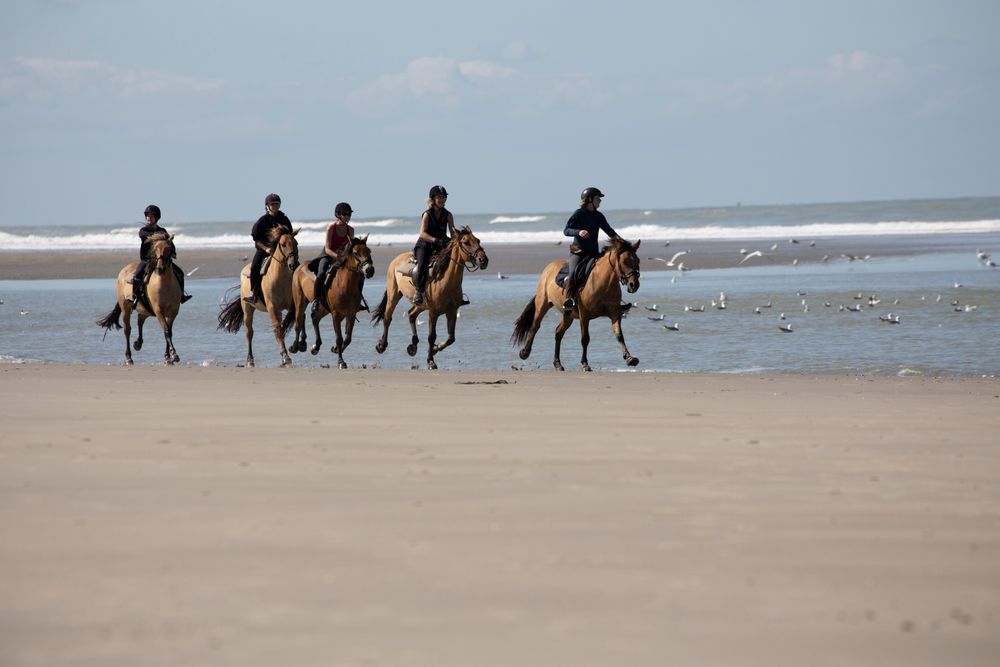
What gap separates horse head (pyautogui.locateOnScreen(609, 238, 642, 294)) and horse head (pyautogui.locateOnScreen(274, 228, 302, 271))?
13.2 ft

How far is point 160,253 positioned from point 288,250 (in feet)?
5.86

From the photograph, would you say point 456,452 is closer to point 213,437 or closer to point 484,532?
point 213,437

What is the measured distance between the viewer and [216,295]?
32.3m

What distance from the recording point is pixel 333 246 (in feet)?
57.1

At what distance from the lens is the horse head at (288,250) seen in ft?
56.4

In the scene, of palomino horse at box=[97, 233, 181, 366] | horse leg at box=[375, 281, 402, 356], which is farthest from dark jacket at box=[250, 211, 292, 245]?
horse leg at box=[375, 281, 402, 356]

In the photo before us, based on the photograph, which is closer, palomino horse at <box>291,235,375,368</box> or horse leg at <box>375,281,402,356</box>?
palomino horse at <box>291,235,375,368</box>

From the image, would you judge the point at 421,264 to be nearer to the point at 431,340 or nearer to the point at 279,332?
the point at 431,340

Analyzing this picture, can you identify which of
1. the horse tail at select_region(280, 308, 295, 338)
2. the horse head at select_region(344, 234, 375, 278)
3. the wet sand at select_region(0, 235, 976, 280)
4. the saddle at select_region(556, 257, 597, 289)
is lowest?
the horse tail at select_region(280, 308, 295, 338)

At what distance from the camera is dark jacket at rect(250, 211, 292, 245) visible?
1759 centimetres

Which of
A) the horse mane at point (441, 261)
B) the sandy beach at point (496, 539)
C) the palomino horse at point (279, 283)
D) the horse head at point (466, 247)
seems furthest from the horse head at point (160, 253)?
the sandy beach at point (496, 539)

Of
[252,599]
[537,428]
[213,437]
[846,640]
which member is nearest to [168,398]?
[213,437]

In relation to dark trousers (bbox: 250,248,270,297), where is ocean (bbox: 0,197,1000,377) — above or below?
below

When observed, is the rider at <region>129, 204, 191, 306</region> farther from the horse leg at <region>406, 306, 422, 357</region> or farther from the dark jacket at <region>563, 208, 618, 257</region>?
the dark jacket at <region>563, 208, 618, 257</region>
